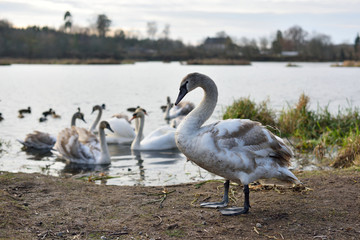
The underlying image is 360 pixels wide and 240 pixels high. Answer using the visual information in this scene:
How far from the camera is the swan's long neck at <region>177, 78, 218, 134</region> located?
16.0ft

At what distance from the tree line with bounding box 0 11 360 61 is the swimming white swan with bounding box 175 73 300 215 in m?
56.3

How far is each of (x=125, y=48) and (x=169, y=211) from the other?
10493 centimetres

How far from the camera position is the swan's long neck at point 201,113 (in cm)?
487

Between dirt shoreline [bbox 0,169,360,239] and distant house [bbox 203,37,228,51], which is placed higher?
distant house [bbox 203,37,228,51]

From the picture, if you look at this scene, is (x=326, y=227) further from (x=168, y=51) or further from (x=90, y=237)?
(x=168, y=51)

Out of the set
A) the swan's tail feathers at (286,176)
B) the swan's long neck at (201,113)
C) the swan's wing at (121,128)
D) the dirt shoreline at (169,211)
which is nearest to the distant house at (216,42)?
the swan's wing at (121,128)

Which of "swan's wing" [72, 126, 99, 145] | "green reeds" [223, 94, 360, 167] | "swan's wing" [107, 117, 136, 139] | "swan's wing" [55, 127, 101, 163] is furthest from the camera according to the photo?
"swan's wing" [107, 117, 136, 139]

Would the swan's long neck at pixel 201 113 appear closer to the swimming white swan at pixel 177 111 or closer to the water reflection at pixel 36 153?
the water reflection at pixel 36 153

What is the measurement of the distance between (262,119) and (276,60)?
296 ft

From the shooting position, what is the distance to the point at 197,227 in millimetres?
4492

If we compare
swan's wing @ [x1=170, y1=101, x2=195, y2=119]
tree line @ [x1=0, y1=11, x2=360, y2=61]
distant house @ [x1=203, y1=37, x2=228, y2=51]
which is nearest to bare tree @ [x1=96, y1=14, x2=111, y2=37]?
tree line @ [x1=0, y1=11, x2=360, y2=61]

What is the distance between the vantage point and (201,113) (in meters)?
5.02

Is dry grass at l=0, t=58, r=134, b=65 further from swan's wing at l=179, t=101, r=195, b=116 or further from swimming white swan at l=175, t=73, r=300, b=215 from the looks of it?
swimming white swan at l=175, t=73, r=300, b=215

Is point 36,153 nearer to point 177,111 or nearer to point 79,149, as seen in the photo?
point 79,149
